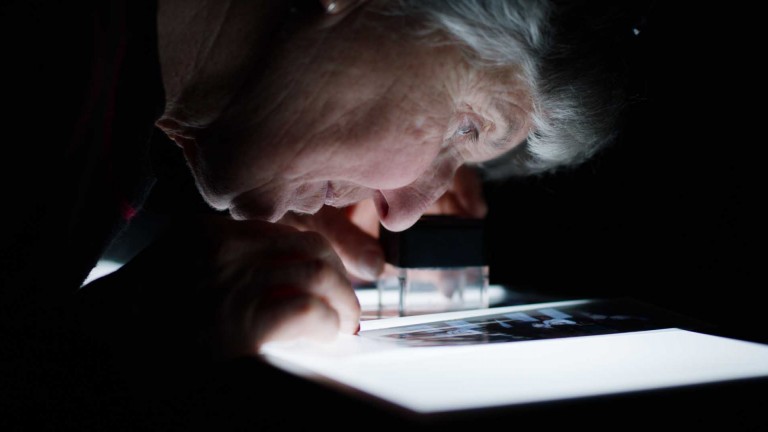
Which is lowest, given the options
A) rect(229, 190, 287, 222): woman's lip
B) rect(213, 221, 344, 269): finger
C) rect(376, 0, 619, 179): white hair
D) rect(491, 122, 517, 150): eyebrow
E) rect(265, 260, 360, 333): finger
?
rect(265, 260, 360, 333): finger

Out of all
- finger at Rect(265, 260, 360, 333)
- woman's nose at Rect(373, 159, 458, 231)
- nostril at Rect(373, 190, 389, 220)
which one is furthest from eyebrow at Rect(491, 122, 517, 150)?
finger at Rect(265, 260, 360, 333)

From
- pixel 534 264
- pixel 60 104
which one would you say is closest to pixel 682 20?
pixel 534 264

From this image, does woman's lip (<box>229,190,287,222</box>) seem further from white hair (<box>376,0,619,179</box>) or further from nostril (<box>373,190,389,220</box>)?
white hair (<box>376,0,619,179</box>)

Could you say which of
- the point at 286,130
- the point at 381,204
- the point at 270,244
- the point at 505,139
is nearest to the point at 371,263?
the point at 381,204

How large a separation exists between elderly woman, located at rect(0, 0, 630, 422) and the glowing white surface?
95 millimetres

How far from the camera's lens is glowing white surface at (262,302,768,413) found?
44 centimetres

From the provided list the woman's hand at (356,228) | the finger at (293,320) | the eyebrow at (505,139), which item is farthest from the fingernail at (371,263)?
the finger at (293,320)

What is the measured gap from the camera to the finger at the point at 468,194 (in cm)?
168

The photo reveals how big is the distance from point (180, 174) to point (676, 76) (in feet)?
3.89

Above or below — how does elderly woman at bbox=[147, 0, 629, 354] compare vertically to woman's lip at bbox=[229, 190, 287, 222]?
above

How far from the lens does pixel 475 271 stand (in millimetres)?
1404

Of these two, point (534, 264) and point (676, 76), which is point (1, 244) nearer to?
point (676, 76)

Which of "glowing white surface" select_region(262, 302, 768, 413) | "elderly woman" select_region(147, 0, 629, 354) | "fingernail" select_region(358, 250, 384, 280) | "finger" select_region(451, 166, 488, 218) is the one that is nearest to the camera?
"glowing white surface" select_region(262, 302, 768, 413)

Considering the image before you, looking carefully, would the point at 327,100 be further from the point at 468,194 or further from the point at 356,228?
the point at 468,194
